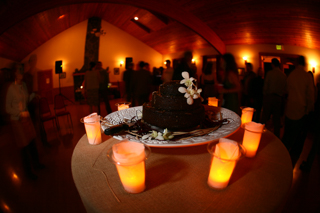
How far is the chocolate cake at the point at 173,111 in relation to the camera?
1149 mm

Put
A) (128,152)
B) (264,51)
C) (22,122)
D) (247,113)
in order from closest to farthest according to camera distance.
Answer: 1. (128,152)
2. (247,113)
3. (22,122)
4. (264,51)

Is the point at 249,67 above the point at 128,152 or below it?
above

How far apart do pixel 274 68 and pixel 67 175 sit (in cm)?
401

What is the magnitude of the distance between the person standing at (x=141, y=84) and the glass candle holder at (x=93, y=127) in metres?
2.19

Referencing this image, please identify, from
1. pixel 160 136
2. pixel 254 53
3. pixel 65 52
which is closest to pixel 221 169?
pixel 160 136

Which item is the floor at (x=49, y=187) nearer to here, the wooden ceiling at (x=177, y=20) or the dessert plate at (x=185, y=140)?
the dessert plate at (x=185, y=140)

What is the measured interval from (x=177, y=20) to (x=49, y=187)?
4.30 metres

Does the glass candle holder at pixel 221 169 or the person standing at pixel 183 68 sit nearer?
the glass candle holder at pixel 221 169

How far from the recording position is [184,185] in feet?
2.57

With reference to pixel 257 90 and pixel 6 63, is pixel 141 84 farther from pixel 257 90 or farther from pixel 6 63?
pixel 257 90

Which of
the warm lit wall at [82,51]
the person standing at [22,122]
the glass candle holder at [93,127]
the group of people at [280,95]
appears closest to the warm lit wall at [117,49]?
the warm lit wall at [82,51]

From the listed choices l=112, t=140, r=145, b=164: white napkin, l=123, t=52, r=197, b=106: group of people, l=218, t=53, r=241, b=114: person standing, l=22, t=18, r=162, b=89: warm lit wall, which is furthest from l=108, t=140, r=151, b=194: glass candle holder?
l=123, t=52, r=197, b=106: group of people

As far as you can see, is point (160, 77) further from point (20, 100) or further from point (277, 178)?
point (277, 178)

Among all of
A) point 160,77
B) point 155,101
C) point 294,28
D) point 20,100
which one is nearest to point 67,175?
point 20,100
